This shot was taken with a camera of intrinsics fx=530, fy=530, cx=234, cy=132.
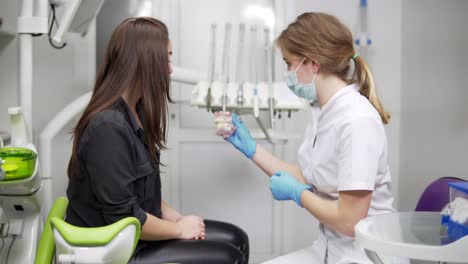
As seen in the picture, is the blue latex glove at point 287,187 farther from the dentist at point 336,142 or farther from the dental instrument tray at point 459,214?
the dental instrument tray at point 459,214

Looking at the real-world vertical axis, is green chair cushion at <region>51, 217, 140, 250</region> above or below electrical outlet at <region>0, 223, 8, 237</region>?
above

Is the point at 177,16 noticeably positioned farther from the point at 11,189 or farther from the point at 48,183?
the point at 11,189

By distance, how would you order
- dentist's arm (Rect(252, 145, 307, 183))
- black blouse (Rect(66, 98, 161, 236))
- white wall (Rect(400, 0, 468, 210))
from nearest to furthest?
black blouse (Rect(66, 98, 161, 236)), dentist's arm (Rect(252, 145, 307, 183)), white wall (Rect(400, 0, 468, 210))

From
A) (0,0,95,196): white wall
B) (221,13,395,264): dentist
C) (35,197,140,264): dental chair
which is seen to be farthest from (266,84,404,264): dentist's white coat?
(0,0,95,196): white wall

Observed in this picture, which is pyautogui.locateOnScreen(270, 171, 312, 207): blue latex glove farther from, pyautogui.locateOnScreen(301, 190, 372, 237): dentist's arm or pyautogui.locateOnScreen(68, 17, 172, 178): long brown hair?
pyautogui.locateOnScreen(68, 17, 172, 178): long brown hair

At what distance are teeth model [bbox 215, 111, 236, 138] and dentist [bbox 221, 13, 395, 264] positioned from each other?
0.35 m

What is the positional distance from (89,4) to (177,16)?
895mm

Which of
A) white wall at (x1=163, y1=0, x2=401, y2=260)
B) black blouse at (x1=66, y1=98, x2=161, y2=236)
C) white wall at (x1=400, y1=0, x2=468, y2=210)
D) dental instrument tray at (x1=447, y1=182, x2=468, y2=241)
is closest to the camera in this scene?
dental instrument tray at (x1=447, y1=182, x2=468, y2=241)

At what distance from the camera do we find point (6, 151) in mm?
1396

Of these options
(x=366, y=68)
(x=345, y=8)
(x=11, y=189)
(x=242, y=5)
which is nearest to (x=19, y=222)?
(x=11, y=189)

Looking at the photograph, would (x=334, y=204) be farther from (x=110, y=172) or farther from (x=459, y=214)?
(x=110, y=172)

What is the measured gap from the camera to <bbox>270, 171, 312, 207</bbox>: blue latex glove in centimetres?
154

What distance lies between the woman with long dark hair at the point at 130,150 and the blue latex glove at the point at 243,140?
41 cm

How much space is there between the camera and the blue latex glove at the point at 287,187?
1544 mm
